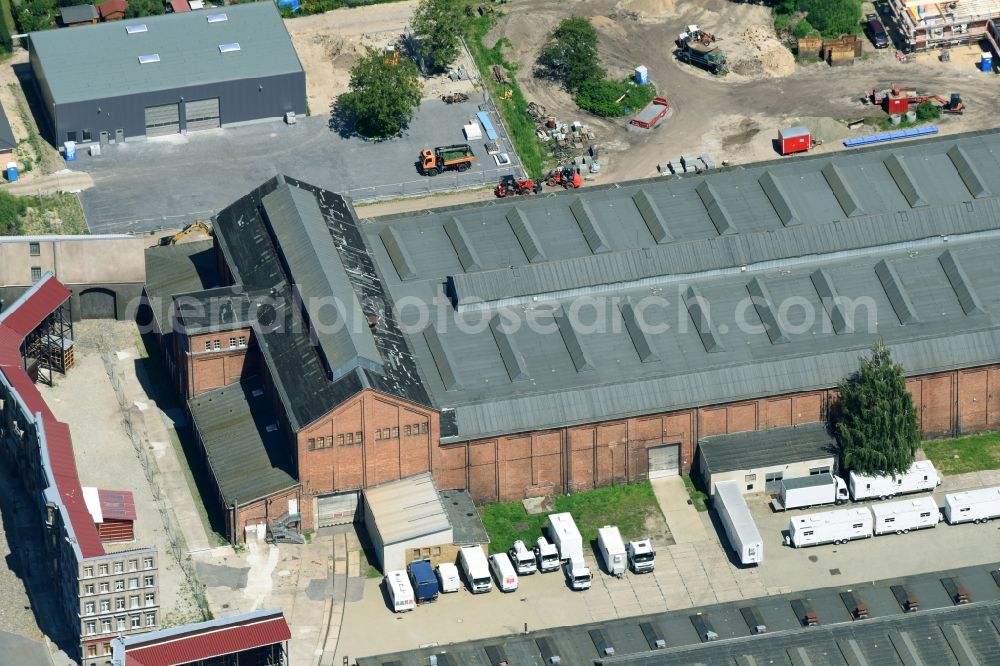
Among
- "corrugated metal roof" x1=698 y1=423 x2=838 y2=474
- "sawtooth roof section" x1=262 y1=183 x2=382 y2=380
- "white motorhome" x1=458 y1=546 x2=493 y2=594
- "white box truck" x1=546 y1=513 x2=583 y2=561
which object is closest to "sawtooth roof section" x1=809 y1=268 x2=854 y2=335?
"corrugated metal roof" x1=698 y1=423 x2=838 y2=474

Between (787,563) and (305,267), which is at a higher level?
(305,267)

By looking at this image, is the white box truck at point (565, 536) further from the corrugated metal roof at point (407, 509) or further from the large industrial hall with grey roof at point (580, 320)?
the corrugated metal roof at point (407, 509)

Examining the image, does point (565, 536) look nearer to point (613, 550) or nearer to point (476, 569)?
point (613, 550)

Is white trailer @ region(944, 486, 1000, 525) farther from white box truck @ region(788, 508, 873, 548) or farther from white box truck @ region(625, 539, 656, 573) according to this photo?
white box truck @ region(625, 539, 656, 573)

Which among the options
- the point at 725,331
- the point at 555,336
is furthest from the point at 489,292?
the point at 725,331

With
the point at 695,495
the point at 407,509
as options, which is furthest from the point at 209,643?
the point at 695,495

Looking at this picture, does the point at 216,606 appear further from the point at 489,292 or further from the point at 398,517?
the point at 489,292

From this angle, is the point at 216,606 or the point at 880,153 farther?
the point at 880,153
